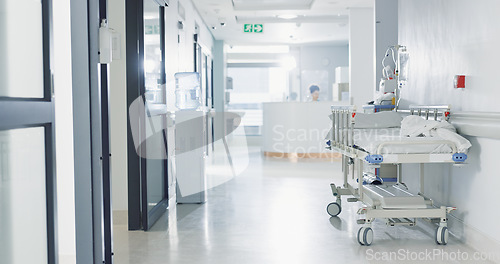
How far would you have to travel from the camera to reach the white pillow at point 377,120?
501 cm

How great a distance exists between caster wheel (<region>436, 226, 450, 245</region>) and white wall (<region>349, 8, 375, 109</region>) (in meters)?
5.94

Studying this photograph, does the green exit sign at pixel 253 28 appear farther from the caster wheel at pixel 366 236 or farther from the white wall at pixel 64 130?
the white wall at pixel 64 130

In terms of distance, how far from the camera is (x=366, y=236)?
402 centimetres

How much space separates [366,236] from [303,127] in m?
6.68

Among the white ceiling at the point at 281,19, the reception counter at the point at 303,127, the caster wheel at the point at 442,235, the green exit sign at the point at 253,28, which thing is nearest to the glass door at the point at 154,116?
the caster wheel at the point at 442,235

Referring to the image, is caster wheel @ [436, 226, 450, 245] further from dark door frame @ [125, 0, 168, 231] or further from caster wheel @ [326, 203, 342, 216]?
dark door frame @ [125, 0, 168, 231]

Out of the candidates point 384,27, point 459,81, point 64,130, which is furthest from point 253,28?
point 64,130

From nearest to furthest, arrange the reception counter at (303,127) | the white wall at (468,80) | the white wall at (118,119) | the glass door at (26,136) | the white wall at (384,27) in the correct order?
the glass door at (26,136)
the white wall at (468,80)
the white wall at (118,119)
the white wall at (384,27)
the reception counter at (303,127)

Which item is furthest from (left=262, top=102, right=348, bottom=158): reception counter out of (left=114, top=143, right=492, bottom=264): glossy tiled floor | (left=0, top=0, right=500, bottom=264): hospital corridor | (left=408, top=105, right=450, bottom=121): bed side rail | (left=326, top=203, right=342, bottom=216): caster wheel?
(left=326, top=203, right=342, bottom=216): caster wheel

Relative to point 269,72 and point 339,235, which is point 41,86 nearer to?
point 339,235

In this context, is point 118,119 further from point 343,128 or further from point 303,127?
point 303,127

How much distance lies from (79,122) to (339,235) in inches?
98.8

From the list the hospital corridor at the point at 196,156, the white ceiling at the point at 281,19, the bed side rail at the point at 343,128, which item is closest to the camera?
the hospital corridor at the point at 196,156

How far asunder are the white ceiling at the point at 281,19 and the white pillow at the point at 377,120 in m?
4.70
